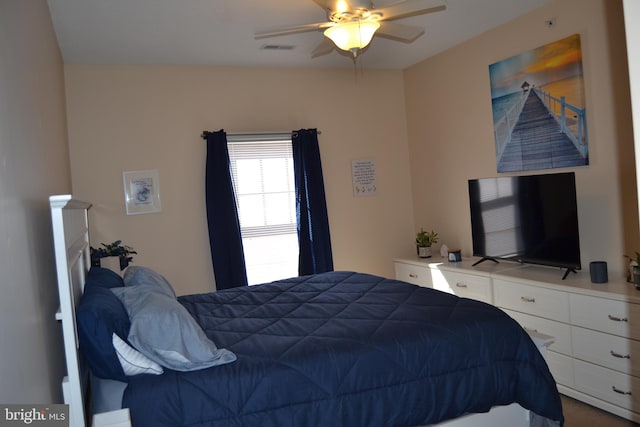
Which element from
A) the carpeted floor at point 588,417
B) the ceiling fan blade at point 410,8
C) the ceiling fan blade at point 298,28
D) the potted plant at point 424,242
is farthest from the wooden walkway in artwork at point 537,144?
the ceiling fan blade at point 298,28

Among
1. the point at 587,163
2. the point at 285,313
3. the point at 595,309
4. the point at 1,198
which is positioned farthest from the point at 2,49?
the point at 587,163

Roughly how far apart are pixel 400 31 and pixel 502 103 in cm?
148

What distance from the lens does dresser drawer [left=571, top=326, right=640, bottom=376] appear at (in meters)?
2.96

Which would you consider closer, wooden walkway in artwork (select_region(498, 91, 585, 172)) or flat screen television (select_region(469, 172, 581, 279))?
flat screen television (select_region(469, 172, 581, 279))

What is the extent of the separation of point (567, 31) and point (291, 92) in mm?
2462

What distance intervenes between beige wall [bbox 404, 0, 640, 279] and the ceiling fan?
1275 millimetres

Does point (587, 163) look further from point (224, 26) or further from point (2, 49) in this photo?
point (2, 49)

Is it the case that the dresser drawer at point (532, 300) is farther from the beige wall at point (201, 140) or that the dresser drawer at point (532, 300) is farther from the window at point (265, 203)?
the window at point (265, 203)

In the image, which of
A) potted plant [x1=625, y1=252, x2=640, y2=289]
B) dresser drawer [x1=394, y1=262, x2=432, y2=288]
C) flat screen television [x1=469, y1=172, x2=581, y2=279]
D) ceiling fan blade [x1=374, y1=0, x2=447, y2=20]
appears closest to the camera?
ceiling fan blade [x1=374, y1=0, x2=447, y2=20]

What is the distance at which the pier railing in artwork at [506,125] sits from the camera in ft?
13.7

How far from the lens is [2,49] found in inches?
58.2

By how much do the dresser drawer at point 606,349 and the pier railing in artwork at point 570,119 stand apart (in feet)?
4.13

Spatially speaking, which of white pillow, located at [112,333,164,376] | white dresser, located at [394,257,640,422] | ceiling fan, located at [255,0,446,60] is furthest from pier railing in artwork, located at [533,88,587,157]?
white pillow, located at [112,333,164,376]

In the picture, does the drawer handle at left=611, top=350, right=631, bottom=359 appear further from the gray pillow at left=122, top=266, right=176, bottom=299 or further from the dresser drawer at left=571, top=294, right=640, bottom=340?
the gray pillow at left=122, top=266, right=176, bottom=299
